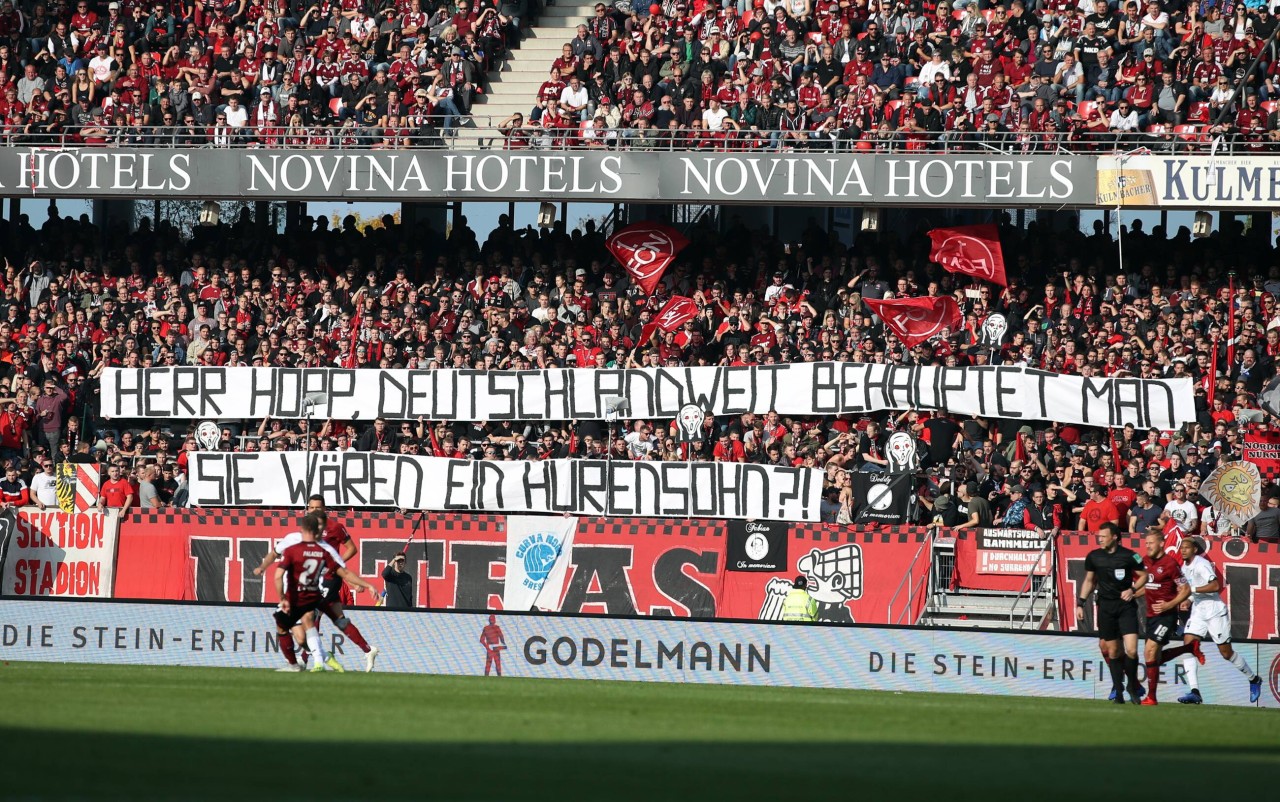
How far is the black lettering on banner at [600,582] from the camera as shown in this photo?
24016 millimetres

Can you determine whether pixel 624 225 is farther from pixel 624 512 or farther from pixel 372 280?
pixel 624 512

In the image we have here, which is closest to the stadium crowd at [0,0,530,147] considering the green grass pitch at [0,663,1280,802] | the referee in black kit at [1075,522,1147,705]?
the referee in black kit at [1075,522,1147,705]

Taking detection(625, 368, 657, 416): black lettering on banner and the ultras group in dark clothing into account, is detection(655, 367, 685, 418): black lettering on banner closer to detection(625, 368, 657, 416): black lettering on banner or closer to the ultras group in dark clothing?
detection(625, 368, 657, 416): black lettering on banner

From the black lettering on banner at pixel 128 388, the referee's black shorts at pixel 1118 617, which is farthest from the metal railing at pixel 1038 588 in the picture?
the black lettering on banner at pixel 128 388

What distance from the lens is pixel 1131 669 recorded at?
54.3 ft

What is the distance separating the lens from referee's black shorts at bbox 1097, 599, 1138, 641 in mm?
16484

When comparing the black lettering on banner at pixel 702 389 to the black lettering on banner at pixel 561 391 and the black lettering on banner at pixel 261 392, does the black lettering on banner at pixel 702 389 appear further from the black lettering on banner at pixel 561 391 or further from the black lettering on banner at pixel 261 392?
the black lettering on banner at pixel 261 392

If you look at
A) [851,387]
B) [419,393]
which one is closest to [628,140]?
[419,393]

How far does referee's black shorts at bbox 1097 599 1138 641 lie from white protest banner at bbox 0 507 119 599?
14.6m

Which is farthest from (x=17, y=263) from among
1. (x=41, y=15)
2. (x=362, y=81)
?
(x=362, y=81)

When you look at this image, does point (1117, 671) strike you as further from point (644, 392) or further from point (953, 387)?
point (644, 392)

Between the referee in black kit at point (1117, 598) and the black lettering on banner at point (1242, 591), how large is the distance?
5.74 metres

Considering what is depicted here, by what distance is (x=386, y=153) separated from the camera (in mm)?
29125

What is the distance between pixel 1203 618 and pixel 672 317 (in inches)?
448
